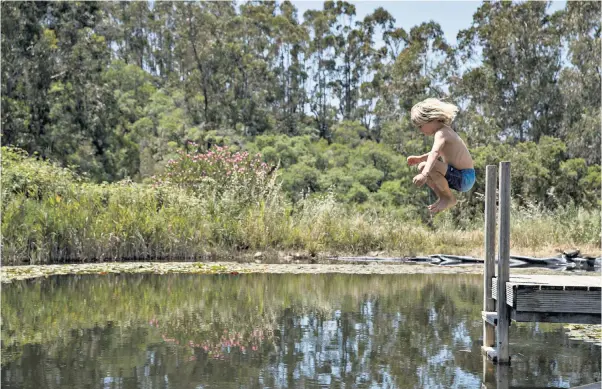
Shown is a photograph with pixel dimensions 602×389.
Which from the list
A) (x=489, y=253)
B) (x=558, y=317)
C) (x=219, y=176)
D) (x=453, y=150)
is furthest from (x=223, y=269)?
(x=453, y=150)

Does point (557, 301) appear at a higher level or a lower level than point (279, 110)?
lower

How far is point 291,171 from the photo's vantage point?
28516 mm

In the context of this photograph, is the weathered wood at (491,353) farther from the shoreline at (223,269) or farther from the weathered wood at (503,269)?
the shoreline at (223,269)

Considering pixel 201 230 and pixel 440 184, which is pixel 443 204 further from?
pixel 201 230

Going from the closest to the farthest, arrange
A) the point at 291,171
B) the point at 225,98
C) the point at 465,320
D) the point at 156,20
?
the point at 465,320, the point at 291,171, the point at 225,98, the point at 156,20

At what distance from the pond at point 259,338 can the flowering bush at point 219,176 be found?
221 inches

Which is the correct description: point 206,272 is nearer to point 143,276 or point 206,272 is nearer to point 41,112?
point 143,276

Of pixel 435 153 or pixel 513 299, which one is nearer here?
pixel 435 153

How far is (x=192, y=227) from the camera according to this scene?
15.7 meters

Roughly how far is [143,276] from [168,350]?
18.6 feet

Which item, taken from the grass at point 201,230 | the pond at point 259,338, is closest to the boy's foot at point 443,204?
the pond at point 259,338

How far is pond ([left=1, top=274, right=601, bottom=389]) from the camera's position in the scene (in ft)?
20.4

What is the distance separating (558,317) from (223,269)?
24.8 ft

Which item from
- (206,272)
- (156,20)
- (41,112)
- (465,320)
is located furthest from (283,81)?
(465,320)
